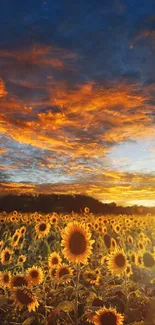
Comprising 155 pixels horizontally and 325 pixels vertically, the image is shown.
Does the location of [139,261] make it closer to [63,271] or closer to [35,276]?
[63,271]

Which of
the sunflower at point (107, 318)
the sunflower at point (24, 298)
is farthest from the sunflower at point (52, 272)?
the sunflower at point (107, 318)

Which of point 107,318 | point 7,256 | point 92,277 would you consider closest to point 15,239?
point 7,256

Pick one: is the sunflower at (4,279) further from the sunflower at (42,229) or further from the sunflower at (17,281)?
the sunflower at (42,229)

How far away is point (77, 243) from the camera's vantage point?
655cm

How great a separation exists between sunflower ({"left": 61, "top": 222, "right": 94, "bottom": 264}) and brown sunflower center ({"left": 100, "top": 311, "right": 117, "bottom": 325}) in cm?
119

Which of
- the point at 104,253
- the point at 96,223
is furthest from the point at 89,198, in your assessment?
the point at 104,253

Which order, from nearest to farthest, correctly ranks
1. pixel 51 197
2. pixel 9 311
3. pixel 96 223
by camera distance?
pixel 9 311 < pixel 96 223 < pixel 51 197

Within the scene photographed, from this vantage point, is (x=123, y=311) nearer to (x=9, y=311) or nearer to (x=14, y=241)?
(x=9, y=311)

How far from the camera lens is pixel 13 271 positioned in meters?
10.9

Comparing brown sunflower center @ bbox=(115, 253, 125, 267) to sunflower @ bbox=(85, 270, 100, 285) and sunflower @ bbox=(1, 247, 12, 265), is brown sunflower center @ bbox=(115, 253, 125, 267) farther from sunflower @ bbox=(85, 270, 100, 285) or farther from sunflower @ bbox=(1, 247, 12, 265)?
sunflower @ bbox=(1, 247, 12, 265)

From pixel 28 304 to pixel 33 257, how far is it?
7.41 metres

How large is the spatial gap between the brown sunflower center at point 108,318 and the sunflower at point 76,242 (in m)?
1.19

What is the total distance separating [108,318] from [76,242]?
1620 millimetres

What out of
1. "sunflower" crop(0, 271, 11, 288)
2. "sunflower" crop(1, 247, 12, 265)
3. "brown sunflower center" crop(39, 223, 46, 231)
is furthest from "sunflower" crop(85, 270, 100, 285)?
"brown sunflower center" crop(39, 223, 46, 231)
